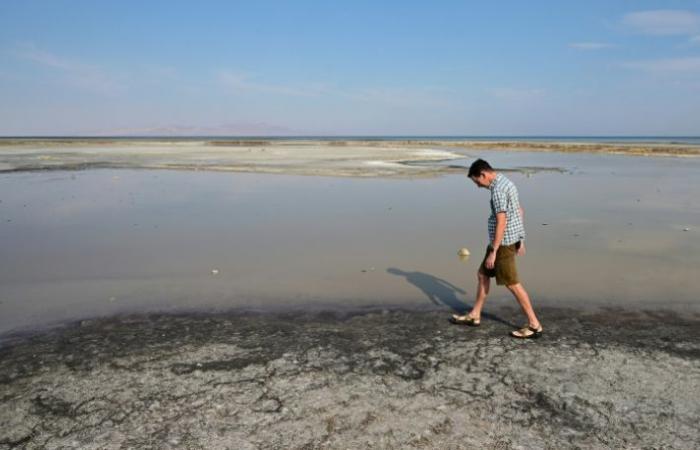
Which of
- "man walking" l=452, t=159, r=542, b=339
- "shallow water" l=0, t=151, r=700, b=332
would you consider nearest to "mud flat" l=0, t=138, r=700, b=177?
"shallow water" l=0, t=151, r=700, b=332

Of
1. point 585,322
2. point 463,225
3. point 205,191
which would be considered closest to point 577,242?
point 463,225

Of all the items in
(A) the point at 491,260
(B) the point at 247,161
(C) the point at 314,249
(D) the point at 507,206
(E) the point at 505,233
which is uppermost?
(D) the point at 507,206

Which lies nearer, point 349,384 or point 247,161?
point 349,384

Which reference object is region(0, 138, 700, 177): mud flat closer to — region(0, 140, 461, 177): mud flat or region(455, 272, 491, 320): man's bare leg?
region(0, 140, 461, 177): mud flat

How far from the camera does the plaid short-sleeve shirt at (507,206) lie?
19.3 ft

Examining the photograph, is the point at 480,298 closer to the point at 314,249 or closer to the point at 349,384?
the point at 349,384

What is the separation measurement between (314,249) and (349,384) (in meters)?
5.48

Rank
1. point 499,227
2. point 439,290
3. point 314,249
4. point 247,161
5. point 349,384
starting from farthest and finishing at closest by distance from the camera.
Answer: point 247,161 → point 314,249 → point 439,290 → point 499,227 → point 349,384

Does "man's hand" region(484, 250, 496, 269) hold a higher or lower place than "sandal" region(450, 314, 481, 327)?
higher

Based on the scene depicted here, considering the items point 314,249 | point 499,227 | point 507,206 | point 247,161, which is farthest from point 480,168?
point 247,161

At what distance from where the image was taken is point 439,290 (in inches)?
307

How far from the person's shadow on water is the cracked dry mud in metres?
0.57

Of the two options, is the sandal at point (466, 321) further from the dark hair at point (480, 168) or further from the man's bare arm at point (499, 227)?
the dark hair at point (480, 168)

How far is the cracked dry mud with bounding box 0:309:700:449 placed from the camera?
4.09 m
